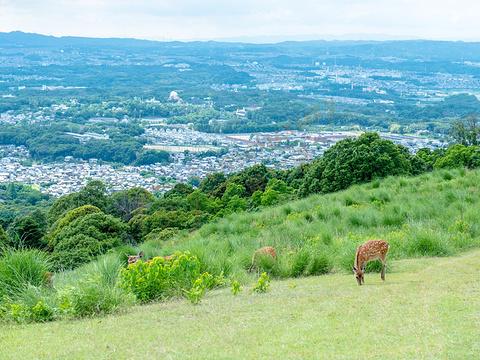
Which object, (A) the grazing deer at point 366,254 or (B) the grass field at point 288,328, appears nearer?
(B) the grass field at point 288,328

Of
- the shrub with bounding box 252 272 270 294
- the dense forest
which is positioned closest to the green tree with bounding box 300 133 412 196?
the dense forest

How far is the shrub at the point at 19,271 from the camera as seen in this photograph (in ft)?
29.1

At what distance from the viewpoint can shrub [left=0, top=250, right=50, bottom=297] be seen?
349 inches

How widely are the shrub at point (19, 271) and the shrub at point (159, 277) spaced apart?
120 cm

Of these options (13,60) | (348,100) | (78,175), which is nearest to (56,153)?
(78,175)

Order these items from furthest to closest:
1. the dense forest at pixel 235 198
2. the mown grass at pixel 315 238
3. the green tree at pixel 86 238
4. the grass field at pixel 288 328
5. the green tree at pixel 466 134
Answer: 1. the green tree at pixel 466 134
2. the dense forest at pixel 235 198
3. the green tree at pixel 86 238
4. the mown grass at pixel 315 238
5. the grass field at pixel 288 328

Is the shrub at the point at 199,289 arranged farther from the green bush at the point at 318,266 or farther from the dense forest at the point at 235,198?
the dense forest at the point at 235,198

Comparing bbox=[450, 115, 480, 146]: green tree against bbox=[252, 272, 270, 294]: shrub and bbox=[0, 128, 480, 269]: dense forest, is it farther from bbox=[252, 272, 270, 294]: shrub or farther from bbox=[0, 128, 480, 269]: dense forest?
bbox=[252, 272, 270, 294]: shrub

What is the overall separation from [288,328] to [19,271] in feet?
13.7

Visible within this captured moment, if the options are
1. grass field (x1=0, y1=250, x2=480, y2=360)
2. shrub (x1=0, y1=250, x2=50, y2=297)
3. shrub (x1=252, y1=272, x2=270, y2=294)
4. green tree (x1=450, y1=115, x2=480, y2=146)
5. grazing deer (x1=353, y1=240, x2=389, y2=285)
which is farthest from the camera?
→ green tree (x1=450, y1=115, x2=480, y2=146)

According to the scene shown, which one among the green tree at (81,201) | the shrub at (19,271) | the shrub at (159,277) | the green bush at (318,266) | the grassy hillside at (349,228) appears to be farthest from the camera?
the green tree at (81,201)

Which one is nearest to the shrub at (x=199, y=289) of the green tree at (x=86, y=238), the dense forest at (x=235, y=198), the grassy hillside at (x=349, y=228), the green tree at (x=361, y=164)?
the grassy hillside at (x=349, y=228)

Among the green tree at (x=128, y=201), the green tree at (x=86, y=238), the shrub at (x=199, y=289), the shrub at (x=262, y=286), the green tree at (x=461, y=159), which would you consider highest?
the shrub at (x=199, y=289)

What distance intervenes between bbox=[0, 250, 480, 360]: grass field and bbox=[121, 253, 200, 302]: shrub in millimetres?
→ 477
